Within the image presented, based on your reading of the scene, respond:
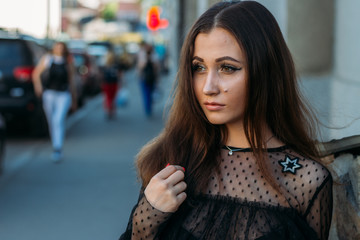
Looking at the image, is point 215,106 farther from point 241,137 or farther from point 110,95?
point 110,95

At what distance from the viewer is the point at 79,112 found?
1609cm

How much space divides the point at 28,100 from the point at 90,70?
10170 millimetres

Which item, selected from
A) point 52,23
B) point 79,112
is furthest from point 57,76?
point 52,23

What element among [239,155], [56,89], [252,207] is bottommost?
[56,89]

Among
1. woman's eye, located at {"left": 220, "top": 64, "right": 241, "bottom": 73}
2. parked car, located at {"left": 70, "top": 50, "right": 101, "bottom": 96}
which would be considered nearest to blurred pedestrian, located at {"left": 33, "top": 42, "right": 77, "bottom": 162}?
woman's eye, located at {"left": 220, "top": 64, "right": 241, "bottom": 73}

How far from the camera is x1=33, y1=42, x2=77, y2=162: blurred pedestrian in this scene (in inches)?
362

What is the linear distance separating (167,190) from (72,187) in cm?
568

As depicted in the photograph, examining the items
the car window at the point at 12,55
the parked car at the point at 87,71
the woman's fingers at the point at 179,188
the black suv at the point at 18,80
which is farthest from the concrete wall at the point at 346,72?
the parked car at the point at 87,71

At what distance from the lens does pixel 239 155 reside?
1.92m

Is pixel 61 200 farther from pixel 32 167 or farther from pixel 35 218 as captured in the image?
pixel 32 167

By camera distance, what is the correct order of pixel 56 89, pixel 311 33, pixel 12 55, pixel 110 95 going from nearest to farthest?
pixel 311 33 → pixel 56 89 → pixel 12 55 → pixel 110 95

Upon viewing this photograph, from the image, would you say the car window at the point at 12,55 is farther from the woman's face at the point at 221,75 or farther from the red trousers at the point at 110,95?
the woman's face at the point at 221,75

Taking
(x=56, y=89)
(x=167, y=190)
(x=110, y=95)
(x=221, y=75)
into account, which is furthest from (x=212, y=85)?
(x=110, y=95)

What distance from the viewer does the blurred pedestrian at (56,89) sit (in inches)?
362
